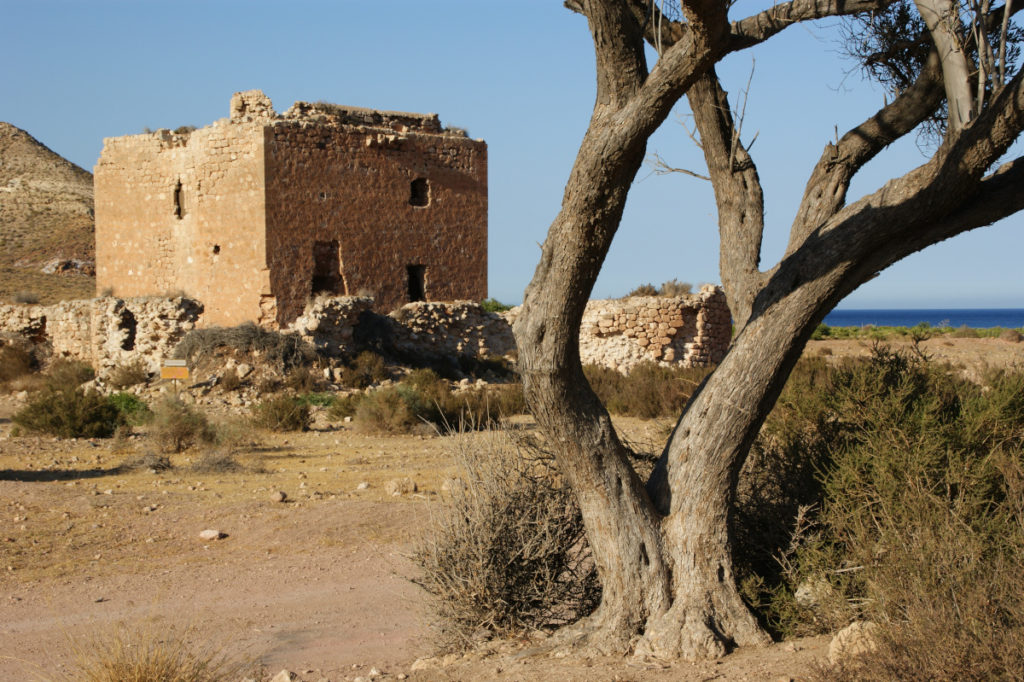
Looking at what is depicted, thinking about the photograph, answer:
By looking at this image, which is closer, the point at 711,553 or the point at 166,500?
the point at 711,553

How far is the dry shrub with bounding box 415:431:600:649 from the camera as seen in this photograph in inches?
194

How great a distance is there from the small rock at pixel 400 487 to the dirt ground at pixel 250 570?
0.17 metres

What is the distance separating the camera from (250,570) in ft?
22.8

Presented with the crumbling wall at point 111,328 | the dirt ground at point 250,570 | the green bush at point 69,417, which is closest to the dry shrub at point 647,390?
the dirt ground at point 250,570

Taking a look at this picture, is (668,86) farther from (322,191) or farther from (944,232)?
(322,191)

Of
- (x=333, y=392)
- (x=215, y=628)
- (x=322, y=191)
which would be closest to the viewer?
(x=215, y=628)

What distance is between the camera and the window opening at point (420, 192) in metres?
19.7

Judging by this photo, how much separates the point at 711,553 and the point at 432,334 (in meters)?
15.0

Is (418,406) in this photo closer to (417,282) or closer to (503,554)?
(417,282)

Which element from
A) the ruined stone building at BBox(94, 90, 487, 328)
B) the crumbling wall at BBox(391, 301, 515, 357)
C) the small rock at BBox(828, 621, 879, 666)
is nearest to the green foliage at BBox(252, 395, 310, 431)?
the ruined stone building at BBox(94, 90, 487, 328)

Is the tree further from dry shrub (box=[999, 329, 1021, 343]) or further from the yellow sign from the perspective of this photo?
dry shrub (box=[999, 329, 1021, 343])

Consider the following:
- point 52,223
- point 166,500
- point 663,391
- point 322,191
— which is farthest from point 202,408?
point 52,223

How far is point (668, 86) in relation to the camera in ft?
13.8

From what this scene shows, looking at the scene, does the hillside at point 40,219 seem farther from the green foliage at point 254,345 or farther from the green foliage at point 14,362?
the green foliage at point 254,345
